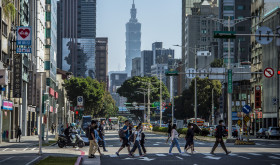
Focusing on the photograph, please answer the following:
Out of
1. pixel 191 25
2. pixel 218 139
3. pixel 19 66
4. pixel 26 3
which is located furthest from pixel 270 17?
pixel 191 25

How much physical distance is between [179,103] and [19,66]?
95560mm

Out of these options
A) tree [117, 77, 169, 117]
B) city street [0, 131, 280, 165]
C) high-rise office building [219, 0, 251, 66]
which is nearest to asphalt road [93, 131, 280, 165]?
city street [0, 131, 280, 165]

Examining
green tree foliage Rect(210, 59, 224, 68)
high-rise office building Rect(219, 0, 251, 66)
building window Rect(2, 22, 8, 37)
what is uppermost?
high-rise office building Rect(219, 0, 251, 66)

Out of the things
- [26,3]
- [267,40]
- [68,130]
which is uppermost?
[26,3]

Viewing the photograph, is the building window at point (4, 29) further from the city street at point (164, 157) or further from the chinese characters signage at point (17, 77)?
the city street at point (164, 157)

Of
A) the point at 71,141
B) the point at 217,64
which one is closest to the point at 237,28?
the point at 217,64

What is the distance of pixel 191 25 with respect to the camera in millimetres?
198625

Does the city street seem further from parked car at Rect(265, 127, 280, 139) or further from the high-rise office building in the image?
the high-rise office building

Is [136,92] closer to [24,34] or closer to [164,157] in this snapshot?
[24,34]

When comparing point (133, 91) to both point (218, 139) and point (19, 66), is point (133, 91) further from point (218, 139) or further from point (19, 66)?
point (218, 139)

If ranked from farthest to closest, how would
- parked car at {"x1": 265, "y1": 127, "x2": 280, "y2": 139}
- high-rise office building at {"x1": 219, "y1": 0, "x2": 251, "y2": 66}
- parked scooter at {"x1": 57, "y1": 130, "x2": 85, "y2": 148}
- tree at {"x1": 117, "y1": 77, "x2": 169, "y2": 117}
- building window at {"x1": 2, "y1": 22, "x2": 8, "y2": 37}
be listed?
high-rise office building at {"x1": 219, "y1": 0, "x2": 251, "y2": 66} → tree at {"x1": 117, "y1": 77, "x2": 169, "y2": 117} → parked car at {"x1": 265, "y1": 127, "x2": 280, "y2": 139} → building window at {"x1": 2, "y1": 22, "x2": 8, "y2": 37} → parked scooter at {"x1": 57, "y1": 130, "x2": 85, "y2": 148}

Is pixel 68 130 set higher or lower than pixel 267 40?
lower

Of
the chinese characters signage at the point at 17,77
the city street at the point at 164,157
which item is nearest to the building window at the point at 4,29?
the chinese characters signage at the point at 17,77

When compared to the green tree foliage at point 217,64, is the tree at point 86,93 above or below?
below
